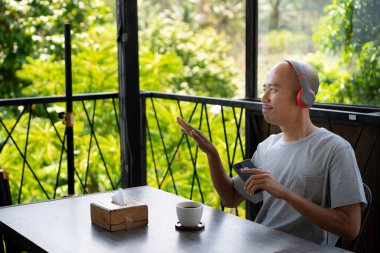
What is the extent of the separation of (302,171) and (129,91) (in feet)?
5.33

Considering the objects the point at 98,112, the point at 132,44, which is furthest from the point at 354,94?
the point at 98,112

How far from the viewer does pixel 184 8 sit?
11930 millimetres

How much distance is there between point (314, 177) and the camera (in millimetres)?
2023

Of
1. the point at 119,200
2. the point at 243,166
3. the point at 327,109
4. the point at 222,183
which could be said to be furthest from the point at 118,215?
the point at 327,109

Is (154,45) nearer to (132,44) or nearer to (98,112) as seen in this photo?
(98,112)

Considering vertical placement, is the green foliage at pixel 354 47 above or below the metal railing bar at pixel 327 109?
above

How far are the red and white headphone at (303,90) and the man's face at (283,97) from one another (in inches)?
1.0

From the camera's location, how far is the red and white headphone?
2.05 metres

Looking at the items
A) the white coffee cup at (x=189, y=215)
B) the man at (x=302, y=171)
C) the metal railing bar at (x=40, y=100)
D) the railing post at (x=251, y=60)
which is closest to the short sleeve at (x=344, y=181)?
the man at (x=302, y=171)

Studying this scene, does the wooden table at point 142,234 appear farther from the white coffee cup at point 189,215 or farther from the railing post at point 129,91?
the railing post at point 129,91

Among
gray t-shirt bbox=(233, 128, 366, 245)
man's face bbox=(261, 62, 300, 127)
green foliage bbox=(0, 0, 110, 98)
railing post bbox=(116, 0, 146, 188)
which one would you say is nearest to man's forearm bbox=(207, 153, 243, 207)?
gray t-shirt bbox=(233, 128, 366, 245)

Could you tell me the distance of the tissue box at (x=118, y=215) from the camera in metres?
1.84

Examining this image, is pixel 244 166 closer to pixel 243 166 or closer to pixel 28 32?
→ pixel 243 166

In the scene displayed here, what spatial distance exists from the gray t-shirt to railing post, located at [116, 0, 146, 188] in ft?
4.77
